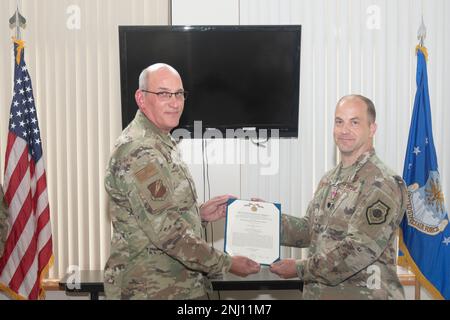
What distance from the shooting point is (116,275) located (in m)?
2.65

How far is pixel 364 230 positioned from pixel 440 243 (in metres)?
1.62

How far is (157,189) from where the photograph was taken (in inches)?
100.0

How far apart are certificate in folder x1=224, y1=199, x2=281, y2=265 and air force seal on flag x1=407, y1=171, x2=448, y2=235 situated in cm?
136

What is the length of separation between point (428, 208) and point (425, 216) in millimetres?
63

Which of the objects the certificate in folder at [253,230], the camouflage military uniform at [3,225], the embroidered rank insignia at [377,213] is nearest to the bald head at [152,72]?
the certificate in folder at [253,230]

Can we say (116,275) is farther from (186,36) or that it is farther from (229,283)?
(186,36)

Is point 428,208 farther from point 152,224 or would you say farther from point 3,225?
point 3,225

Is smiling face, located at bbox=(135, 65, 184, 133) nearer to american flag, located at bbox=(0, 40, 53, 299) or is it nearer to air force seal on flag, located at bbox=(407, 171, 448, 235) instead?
american flag, located at bbox=(0, 40, 53, 299)

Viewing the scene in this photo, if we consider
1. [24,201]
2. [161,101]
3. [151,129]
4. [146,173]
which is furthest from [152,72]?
[24,201]

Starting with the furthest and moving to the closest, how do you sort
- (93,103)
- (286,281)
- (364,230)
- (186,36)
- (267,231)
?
(93,103) → (186,36) → (286,281) → (267,231) → (364,230)

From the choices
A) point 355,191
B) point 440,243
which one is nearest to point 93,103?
point 355,191

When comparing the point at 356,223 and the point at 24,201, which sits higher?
the point at 356,223

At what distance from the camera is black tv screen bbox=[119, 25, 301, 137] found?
4.08 m

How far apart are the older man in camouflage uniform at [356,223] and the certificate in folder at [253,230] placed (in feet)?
0.74
